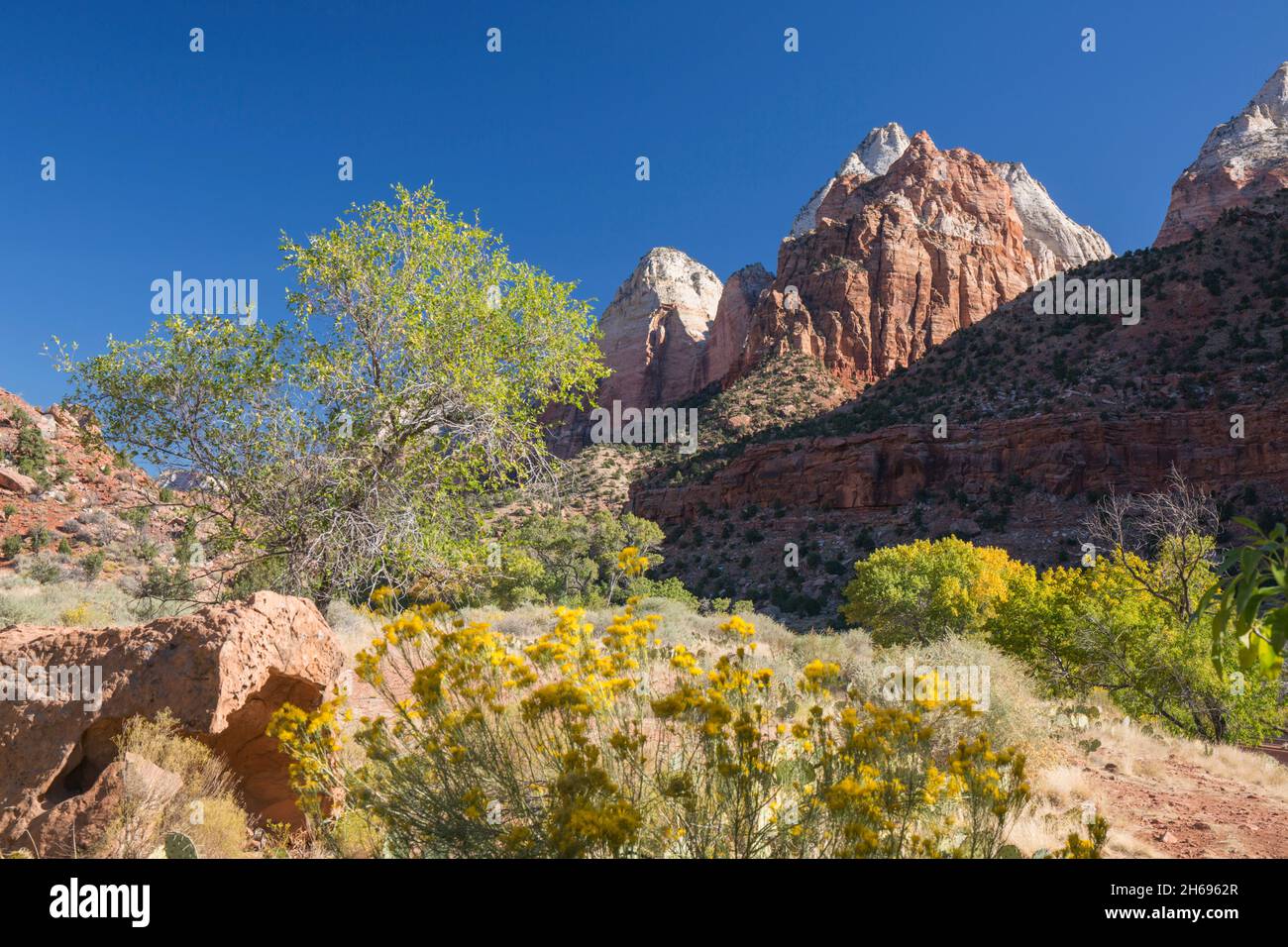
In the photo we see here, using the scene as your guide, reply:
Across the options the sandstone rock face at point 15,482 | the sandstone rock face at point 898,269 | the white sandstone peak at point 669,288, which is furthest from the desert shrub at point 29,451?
the white sandstone peak at point 669,288

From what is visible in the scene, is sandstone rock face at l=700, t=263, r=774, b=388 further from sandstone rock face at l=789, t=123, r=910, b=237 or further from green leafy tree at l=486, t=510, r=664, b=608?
green leafy tree at l=486, t=510, r=664, b=608

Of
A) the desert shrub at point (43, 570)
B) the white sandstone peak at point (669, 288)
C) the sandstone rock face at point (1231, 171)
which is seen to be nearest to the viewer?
the desert shrub at point (43, 570)

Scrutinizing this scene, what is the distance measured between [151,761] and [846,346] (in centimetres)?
7921

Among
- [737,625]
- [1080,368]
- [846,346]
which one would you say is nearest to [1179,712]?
[737,625]

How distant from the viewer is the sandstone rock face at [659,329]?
11169 cm

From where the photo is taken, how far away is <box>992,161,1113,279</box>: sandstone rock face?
111750 mm

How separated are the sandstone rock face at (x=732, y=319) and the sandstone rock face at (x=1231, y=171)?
51.7 meters

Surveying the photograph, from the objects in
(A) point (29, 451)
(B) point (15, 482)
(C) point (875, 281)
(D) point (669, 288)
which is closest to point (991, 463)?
(C) point (875, 281)

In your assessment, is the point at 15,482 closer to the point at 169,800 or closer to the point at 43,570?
the point at 43,570

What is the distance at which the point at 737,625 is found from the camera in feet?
11.0

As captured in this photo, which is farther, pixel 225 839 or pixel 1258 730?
pixel 1258 730

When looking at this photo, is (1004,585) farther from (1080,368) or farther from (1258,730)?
(1080,368)

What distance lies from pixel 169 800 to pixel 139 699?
600 mm

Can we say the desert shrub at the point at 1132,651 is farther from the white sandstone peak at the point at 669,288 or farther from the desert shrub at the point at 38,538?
the white sandstone peak at the point at 669,288
